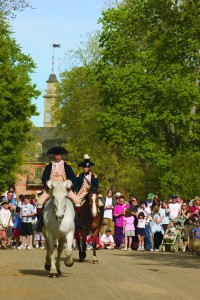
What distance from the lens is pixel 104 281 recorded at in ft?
61.3

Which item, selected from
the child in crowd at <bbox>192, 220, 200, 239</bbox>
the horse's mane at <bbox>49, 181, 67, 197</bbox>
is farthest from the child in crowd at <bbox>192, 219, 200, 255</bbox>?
the horse's mane at <bbox>49, 181, 67, 197</bbox>

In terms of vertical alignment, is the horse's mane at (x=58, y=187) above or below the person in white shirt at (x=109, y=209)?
below

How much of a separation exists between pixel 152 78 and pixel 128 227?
78.2 ft

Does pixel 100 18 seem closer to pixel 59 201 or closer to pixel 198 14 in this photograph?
pixel 198 14

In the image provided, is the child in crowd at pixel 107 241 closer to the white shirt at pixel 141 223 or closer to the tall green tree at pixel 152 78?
the white shirt at pixel 141 223

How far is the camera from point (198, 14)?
181 ft

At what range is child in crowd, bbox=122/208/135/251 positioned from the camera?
36.3 metres

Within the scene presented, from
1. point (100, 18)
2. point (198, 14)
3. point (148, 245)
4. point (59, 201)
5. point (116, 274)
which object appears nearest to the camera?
point (59, 201)

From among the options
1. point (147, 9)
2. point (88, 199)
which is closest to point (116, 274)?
point (88, 199)

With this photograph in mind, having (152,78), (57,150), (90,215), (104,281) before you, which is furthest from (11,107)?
(104,281)

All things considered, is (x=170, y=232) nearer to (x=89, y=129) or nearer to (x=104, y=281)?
(x=104, y=281)

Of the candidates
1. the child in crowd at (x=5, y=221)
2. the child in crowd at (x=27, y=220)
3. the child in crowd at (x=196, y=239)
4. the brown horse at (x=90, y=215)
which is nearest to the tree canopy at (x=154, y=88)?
the child in crowd at (x=27, y=220)

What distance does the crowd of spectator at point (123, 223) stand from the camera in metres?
36.0

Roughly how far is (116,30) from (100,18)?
1.23 metres
